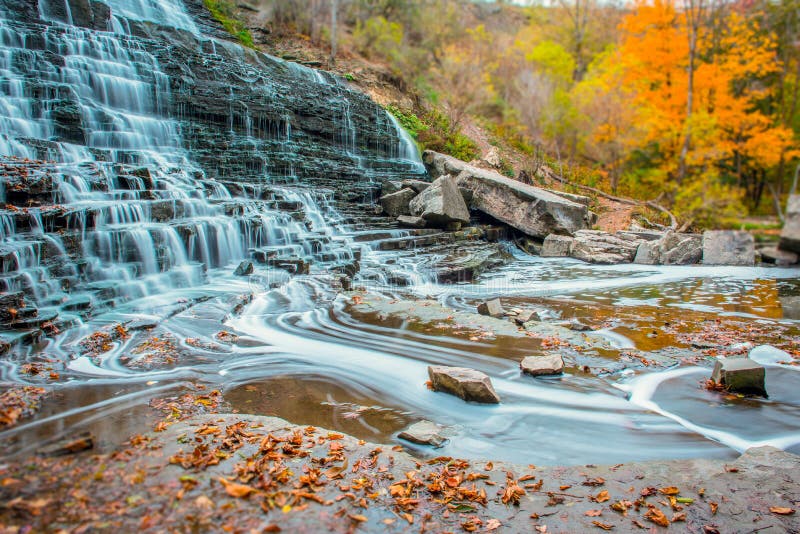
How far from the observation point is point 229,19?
21.6 m

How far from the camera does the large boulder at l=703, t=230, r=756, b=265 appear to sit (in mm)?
13750

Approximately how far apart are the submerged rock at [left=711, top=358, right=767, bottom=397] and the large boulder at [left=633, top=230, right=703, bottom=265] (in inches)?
398

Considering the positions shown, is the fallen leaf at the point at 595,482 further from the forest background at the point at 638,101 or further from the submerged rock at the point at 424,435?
the forest background at the point at 638,101

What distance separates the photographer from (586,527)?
2777 mm

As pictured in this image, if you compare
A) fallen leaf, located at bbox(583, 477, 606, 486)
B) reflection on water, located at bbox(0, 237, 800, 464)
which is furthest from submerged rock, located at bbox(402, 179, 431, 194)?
fallen leaf, located at bbox(583, 477, 606, 486)

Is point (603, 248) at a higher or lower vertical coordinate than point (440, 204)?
lower

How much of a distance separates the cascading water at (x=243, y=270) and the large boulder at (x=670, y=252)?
1.01m

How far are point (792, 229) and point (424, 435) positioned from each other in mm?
15365

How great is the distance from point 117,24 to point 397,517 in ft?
65.6

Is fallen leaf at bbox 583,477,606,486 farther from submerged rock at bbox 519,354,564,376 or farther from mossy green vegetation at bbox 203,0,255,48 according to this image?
mossy green vegetation at bbox 203,0,255,48

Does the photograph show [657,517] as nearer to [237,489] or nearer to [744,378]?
[744,378]

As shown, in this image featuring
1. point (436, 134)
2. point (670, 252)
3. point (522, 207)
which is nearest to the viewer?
point (670, 252)

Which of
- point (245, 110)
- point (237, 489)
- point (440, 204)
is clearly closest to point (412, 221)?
point (440, 204)

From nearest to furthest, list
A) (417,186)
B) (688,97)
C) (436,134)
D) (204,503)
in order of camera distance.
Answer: (204,503) → (417,186) → (436,134) → (688,97)
